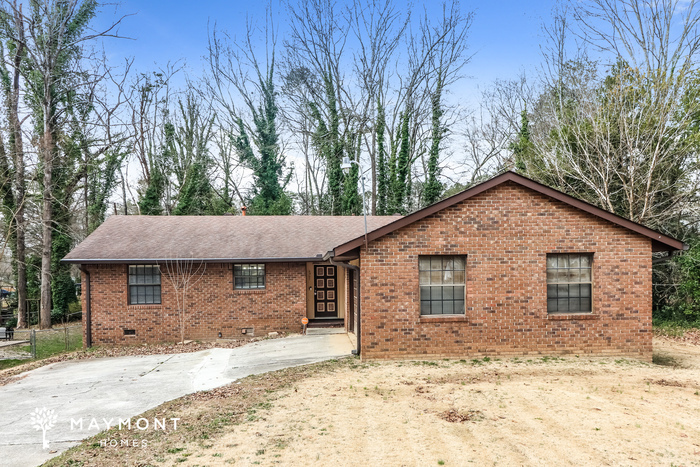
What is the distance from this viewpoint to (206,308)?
14.6m

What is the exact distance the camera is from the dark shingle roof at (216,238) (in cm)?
1449

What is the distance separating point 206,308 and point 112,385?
5455mm

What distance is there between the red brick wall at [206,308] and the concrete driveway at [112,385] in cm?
132

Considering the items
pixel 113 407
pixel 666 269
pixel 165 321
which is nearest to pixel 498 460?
pixel 113 407

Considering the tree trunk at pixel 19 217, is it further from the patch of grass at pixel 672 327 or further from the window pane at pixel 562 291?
the patch of grass at pixel 672 327

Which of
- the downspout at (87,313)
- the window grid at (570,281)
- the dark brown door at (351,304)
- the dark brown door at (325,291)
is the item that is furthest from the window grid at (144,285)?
the window grid at (570,281)

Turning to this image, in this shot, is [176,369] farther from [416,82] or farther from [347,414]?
[416,82]

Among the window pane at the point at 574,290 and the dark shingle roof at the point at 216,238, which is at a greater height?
the dark shingle roof at the point at 216,238

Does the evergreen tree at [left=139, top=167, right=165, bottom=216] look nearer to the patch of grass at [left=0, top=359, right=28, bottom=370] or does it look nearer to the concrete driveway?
the patch of grass at [left=0, top=359, right=28, bottom=370]

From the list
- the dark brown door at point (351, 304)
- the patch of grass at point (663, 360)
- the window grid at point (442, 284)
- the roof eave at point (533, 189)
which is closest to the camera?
the roof eave at point (533, 189)

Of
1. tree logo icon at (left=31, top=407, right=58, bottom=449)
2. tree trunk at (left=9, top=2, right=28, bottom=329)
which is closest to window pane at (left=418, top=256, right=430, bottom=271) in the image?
tree logo icon at (left=31, top=407, right=58, bottom=449)

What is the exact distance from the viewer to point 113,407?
770 centimetres

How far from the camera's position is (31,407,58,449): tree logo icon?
22.2 feet

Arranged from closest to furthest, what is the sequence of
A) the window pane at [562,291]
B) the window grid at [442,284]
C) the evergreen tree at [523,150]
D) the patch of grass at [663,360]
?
the window grid at [442,284], the window pane at [562,291], the patch of grass at [663,360], the evergreen tree at [523,150]
